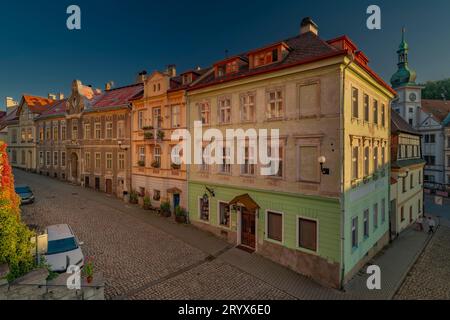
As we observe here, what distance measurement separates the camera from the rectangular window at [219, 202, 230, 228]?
16719 millimetres

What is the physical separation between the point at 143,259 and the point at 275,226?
7509mm

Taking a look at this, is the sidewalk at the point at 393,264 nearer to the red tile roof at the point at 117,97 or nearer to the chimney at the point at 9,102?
the red tile roof at the point at 117,97

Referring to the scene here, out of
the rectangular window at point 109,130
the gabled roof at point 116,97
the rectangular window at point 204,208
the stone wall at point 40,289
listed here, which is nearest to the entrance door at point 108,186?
the rectangular window at point 109,130

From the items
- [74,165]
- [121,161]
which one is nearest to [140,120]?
[121,161]

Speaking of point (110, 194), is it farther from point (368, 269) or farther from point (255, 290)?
point (368, 269)

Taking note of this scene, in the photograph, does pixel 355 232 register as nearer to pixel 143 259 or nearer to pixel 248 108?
pixel 248 108

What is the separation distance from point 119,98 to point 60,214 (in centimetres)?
1374

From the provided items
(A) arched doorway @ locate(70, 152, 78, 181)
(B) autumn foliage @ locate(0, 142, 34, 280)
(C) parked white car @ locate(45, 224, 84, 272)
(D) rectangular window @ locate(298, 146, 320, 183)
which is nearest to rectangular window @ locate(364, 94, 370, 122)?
(D) rectangular window @ locate(298, 146, 320, 183)

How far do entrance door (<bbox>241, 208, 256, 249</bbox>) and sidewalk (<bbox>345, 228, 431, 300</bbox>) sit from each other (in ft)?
18.2

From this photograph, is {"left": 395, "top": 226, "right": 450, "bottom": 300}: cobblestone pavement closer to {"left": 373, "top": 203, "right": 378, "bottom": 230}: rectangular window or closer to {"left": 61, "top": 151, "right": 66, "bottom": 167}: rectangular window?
{"left": 373, "top": 203, "right": 378, "bottom": 230}: rectangular window

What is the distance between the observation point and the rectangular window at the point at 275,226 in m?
14.0

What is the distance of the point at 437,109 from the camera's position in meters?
45.4

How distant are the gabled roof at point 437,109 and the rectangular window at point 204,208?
146 ft
